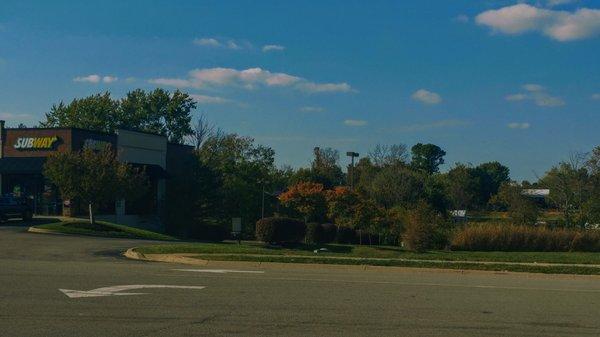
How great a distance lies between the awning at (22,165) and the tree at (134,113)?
33.3 m

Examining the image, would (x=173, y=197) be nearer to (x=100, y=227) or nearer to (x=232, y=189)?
(x=232, y=189)

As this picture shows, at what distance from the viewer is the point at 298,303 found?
Answer: 11055mm

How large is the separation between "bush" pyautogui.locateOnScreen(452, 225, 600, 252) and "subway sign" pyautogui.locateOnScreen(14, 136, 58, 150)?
27317 mm

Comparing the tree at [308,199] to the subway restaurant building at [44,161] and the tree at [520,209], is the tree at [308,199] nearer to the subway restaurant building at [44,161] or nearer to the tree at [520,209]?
the subway restaurant building at [44,161]

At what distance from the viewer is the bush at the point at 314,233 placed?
3688 centimetres

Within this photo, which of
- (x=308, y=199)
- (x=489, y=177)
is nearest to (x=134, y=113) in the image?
(x=308, y=199)

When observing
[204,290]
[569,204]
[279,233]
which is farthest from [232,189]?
[204,290]

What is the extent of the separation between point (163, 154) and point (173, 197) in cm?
644

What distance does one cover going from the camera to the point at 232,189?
160 feet

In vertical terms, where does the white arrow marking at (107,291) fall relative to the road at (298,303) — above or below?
above

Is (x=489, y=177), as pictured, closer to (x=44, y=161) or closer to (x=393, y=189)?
(x=393, y=189)

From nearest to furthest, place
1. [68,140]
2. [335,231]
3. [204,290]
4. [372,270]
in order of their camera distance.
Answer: [204,290] < [372,270] < [335,231] < [68,140]

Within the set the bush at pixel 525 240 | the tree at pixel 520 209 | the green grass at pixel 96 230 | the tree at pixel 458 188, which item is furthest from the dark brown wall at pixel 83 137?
the tree at pixel 458 188

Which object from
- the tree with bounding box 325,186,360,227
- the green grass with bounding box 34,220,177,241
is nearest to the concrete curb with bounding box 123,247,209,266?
the green grass with bounding box 34,220,177,241
